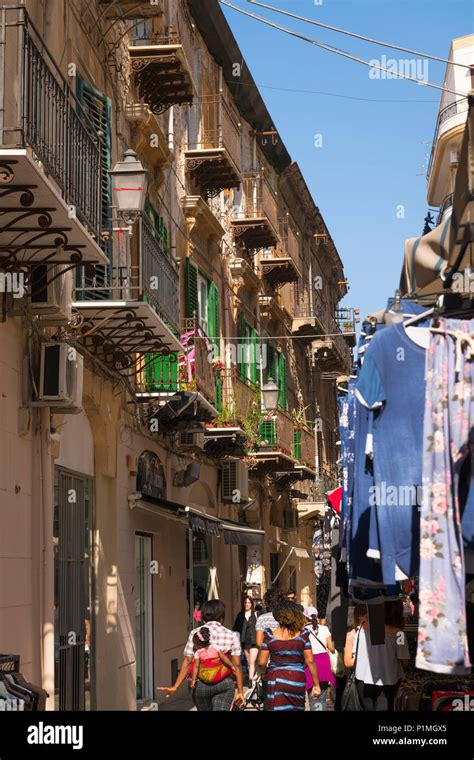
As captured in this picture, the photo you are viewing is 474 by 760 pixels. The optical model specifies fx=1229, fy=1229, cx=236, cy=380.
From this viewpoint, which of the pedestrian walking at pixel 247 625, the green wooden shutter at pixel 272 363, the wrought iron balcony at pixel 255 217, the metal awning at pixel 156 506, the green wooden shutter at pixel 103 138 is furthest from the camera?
the green wooden shutter at pixel 272 363

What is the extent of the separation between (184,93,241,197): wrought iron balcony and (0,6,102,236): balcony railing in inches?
364

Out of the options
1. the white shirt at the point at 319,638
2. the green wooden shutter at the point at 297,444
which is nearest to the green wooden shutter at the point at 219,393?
the green wooden shutter at the point at 297,444

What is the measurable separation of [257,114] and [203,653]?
799 inches

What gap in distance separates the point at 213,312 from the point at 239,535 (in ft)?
14.0

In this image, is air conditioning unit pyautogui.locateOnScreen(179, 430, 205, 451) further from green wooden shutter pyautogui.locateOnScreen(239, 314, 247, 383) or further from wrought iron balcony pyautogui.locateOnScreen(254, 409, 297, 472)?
green wooden shutter pyautogui.locateOnScreen(239, 314, 247, 383)

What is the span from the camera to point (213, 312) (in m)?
22.6

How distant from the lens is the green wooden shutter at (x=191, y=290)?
2023cm

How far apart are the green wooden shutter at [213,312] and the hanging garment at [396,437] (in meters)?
15.9

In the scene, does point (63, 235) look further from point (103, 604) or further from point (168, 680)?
point (168, 680)

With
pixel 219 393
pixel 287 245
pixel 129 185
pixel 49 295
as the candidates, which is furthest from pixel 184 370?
pixel 287 245

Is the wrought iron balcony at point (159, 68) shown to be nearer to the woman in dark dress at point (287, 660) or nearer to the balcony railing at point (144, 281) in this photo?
the balcony railing at point (144, 281)

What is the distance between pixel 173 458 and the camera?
64.0ft

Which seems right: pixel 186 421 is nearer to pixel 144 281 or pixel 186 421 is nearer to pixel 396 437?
pixel 144 281
